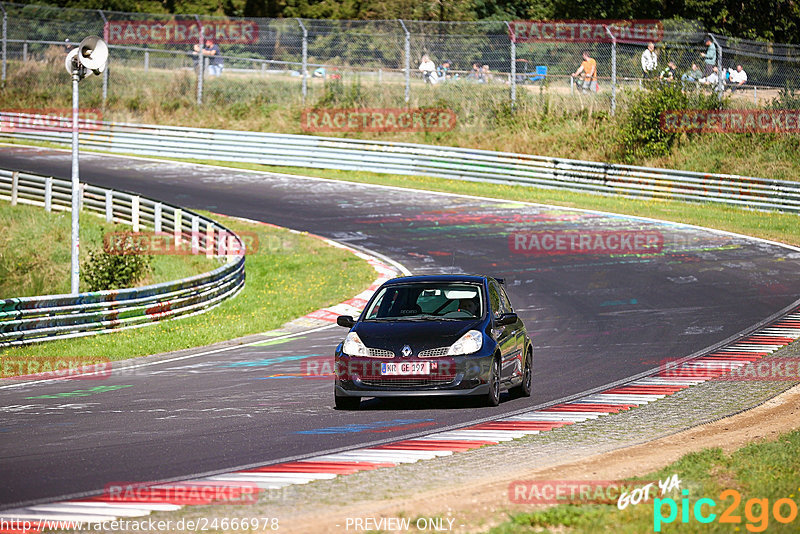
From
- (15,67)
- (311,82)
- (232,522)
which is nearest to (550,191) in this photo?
(311,82)

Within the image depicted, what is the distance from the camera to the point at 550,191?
1369 inches

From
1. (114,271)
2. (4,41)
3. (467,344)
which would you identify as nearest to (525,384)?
(467,344)

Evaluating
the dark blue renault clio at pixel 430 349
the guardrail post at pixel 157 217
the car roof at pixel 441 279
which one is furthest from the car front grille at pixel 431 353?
the guardrail post at pixel 157 217

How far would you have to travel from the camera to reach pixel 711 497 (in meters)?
7.13

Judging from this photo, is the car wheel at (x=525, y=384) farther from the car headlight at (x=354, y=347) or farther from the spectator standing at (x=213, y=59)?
the spectator standing at (x=213, y=59)

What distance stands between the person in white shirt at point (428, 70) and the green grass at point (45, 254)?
1384cm

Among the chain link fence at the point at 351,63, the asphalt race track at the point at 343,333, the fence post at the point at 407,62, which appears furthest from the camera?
the fence post at the point at 407,62

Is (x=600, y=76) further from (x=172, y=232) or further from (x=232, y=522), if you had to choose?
(x=232, y=522)

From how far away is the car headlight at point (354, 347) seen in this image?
1139cm

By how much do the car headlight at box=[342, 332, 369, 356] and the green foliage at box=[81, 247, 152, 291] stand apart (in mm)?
11926

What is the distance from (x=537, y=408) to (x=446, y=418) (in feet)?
3.87

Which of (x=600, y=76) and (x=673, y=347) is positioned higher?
(x=600, y=76)

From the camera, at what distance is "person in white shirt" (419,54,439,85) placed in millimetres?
38812

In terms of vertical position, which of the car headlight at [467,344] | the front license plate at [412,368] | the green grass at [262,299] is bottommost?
the green grass at [262,299]
